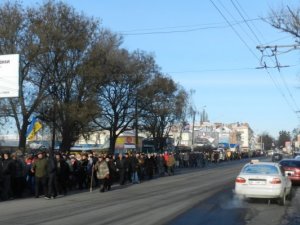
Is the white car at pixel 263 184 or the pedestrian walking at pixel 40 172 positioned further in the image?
the pedestrian walking at pixel 40 172

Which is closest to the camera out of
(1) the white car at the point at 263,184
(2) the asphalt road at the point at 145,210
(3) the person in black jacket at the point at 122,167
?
(2) the asphalt road at the point at 145,210

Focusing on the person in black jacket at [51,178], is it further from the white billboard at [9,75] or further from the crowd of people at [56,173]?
the white billboard at [9,75]

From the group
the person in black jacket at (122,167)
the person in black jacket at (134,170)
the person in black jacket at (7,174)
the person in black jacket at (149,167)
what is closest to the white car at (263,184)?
the person in black jacket at (7,174)

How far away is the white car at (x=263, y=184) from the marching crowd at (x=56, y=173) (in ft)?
23.3

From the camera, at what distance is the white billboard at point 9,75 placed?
31.8 metres

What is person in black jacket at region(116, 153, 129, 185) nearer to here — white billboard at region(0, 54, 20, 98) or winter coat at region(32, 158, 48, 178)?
white billboard at region(0, 54, 20, 98)

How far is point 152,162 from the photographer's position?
36.4 metres

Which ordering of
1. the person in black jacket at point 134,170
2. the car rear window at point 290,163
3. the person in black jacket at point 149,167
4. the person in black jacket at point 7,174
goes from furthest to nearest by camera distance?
the person in black jacket at point 149,167
the person in black jacket at point 134,170
the car rear window at point 290,163
the person in black jacket at point 7,174

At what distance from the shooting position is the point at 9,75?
1266 inches

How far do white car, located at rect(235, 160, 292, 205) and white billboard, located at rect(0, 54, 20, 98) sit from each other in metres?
17.1

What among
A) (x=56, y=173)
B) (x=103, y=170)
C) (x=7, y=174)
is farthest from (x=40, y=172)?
(x=103, y=170)

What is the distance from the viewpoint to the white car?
59.7ft

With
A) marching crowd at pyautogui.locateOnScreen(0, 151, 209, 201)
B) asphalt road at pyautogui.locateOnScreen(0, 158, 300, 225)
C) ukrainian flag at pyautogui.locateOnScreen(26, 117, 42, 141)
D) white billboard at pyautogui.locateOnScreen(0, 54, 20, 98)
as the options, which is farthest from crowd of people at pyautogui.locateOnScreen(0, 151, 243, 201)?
ukrainian flag at pyautogui.locateOnScreen(26, 117, 42, 141)

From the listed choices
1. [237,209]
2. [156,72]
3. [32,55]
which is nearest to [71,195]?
[237,209]
